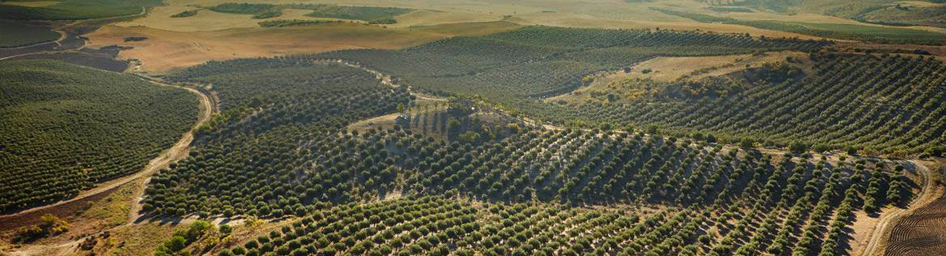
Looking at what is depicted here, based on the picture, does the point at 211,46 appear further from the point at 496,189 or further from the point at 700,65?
the point at 700,65

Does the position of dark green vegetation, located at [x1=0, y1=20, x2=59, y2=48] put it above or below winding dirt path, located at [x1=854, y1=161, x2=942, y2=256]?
above

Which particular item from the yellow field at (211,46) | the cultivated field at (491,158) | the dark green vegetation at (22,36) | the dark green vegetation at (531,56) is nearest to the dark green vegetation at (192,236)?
the cultivated field at (491,158)

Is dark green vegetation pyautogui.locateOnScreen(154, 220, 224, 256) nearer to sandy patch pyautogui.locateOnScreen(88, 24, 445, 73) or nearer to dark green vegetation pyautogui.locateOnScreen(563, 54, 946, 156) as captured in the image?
dark green vegetation pyautogui.locateOnScreen(563, 54, 946, 156)

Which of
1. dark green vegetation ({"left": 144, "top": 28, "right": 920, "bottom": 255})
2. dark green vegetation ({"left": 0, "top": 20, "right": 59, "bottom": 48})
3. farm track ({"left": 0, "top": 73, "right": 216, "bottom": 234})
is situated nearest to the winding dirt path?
dark green vegetation ({"left": 144, "top": 28, "right": 920, "bottom": 255})

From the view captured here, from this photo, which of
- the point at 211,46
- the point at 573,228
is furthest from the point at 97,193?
the point at 211,46

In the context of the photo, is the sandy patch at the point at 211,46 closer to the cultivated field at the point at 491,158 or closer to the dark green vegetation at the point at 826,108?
the cultivated field at the point at 491,158

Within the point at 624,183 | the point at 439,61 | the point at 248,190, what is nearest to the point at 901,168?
the point at 624,183
